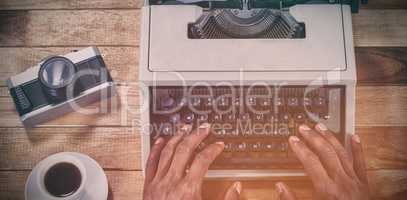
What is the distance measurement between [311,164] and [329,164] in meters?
0.04

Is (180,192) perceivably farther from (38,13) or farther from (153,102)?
(38,13)

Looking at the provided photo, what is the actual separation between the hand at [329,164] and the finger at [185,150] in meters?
0.21

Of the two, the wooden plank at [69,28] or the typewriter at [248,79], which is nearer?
the typewriter at [248,79]

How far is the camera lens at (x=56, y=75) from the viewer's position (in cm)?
109

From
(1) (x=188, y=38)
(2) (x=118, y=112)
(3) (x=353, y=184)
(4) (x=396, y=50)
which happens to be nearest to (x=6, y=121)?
(2) (x=118, y=112)

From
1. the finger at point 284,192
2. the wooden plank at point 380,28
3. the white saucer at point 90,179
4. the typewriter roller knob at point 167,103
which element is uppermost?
the wooden plank at point 380,28

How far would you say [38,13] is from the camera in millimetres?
1218

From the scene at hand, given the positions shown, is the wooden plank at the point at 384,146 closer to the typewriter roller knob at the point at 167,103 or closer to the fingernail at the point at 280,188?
the fingernail at the point at 280,188

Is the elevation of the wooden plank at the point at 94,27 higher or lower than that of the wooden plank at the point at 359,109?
higher

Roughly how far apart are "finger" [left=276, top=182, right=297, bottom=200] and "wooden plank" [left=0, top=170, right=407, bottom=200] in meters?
0.03

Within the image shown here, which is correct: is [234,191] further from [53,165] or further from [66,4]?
[66,4]

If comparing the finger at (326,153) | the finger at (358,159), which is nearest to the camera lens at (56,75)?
the finger at (326,153)

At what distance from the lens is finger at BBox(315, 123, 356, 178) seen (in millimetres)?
1077

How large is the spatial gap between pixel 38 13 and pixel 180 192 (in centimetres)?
59
